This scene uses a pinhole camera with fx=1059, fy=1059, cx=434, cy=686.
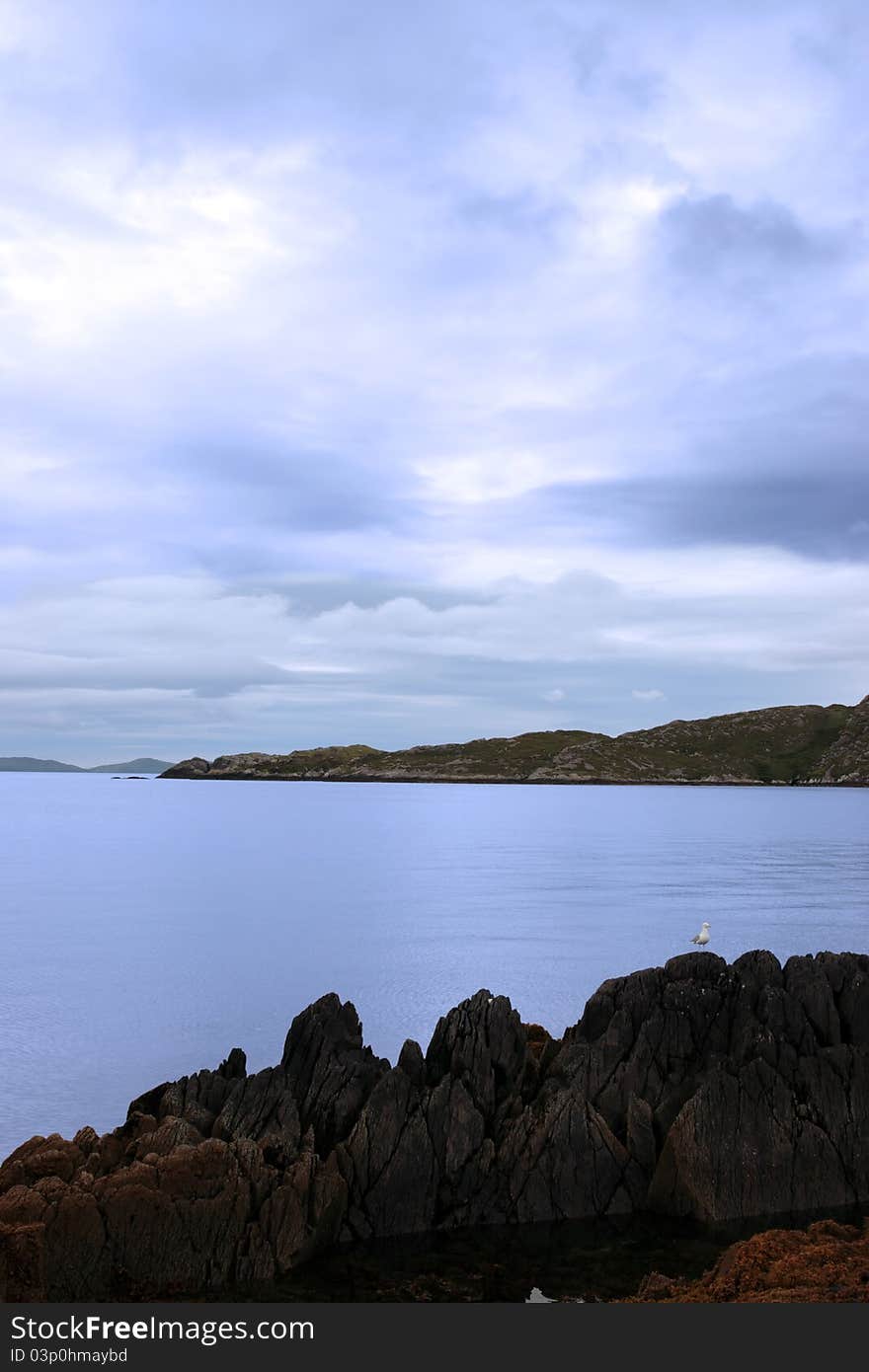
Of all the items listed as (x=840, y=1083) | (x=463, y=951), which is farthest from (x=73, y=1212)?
(x=463, y=951)

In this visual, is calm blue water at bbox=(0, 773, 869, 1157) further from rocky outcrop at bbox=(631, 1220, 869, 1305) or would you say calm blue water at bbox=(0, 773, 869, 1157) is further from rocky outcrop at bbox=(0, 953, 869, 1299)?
rocky outcrop at bbox=(631, 1220, 869, 1305)

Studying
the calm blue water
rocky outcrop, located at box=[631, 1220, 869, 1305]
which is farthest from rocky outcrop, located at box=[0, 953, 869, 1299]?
the calm blue water

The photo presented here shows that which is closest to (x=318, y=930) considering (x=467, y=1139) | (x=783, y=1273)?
(x=467, y=1139)

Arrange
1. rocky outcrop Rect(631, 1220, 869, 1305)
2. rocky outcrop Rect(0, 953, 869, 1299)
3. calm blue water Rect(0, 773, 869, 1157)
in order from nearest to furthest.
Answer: rocky outcrop Rect(631, 1220, 869, 1305) < rocky outcrop Rect(0, 953, 869, 1299) < calm blue water Rect(0, 773, 869, 1157)

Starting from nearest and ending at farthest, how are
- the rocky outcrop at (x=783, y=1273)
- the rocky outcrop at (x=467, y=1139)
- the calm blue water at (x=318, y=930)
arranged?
the rocky outcrop at (x=783, y=1273) < the rocky outcrop at (x=467, y=1139) < the calm blue water at (x=318, y=930)

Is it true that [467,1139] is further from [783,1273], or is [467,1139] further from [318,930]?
[318,930]

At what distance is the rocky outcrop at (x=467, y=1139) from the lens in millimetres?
13766

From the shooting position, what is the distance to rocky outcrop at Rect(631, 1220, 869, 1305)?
1289 cm

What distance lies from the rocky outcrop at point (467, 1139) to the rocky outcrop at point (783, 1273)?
5.25 ft

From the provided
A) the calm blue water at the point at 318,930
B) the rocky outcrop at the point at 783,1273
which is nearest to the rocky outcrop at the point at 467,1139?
the rocky outcrop at the point at 783,1273

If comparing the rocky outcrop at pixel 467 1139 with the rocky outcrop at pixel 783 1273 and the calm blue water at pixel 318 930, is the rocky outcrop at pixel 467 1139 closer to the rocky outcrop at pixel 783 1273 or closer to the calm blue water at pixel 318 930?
the rocky outcrop at pixel 783 1273

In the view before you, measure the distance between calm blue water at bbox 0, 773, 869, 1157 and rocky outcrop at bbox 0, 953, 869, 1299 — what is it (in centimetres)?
788

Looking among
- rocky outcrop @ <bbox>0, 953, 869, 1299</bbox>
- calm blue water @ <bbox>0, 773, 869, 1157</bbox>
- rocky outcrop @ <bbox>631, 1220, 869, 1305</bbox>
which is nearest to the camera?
rocky outcrop @ <bbox>631, 1220, 869, 1305</bbox>

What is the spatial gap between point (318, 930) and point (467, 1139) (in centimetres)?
3488
